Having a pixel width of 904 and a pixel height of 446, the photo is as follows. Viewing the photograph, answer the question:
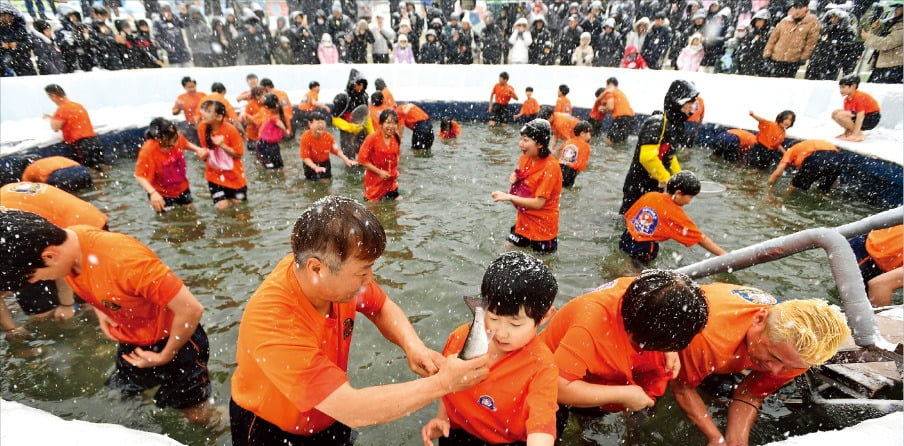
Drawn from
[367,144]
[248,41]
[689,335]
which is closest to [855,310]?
[689,335]

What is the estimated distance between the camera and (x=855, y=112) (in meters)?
8.23

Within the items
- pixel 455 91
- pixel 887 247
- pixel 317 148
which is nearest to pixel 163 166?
pixel 317 148

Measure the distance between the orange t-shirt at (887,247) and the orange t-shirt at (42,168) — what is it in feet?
28.2

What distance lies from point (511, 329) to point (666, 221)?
3.05 m

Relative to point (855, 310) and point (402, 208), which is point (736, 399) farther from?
point (402, 208)

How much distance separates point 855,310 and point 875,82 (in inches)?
410

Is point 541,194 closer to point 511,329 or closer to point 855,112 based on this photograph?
point 511,329

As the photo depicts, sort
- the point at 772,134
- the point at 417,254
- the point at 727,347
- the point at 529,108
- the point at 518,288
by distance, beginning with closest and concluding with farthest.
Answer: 1. the point at 518,288
2. the point at 727,347
3. the point at 417,254
4. the point at 772,134
5. the point at 529,108

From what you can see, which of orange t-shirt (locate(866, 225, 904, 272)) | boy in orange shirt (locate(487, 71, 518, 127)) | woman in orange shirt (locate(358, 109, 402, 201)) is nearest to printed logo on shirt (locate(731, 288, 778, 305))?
orange t-shirt (locate(866, 225, 904, 272))

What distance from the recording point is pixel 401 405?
1.60 m

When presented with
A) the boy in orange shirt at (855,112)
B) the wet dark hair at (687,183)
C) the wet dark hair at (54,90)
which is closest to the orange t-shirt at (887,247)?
the wet dark hair at (687,183)

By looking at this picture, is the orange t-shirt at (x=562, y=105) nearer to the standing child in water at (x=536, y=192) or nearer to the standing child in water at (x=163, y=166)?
the standing child in water at (x=536, y=192)

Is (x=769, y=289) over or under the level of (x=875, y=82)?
under

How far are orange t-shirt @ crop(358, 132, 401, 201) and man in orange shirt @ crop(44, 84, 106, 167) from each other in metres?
5.51
